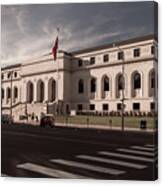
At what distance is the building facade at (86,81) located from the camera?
5.13 meters

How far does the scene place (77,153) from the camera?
5.29 metres

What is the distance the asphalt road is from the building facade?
0.33 meters

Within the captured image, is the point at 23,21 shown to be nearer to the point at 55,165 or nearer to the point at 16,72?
the point at 16,72

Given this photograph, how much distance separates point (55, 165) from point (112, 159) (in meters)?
0.77

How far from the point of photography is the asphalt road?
193 inches

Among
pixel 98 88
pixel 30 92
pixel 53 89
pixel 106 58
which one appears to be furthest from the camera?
pixel 30 92

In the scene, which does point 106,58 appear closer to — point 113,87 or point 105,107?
point 113,87

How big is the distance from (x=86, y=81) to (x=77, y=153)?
1050 mm

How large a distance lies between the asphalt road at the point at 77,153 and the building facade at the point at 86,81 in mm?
332

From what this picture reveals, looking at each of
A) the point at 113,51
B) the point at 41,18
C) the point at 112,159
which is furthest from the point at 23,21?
the point at 112,159

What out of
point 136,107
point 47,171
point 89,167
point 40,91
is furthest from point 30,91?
point 136,107

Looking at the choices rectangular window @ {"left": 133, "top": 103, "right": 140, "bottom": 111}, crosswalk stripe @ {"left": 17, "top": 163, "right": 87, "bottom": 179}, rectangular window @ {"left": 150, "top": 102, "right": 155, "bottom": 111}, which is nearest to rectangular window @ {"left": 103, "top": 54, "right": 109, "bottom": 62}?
rectangular window @ {"left": 133, "top": 103, "right": 140, "bottom": 111}

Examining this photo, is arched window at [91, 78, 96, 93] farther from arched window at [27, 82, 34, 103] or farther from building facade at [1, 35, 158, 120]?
arched window at [27, 82, 34, 103]

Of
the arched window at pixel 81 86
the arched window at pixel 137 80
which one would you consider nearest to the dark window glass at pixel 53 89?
the arched window at pixel 81 86
